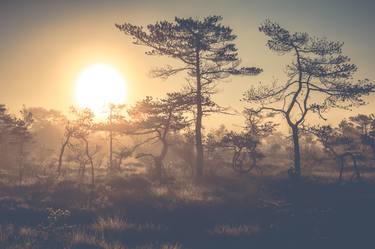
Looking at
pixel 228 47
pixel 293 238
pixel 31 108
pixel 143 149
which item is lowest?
pixel 293 238

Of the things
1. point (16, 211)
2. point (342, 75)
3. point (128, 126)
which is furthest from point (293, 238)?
point (128, 126)

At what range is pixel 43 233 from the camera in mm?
10695

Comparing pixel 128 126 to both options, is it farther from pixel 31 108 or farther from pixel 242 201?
pixel 31 108

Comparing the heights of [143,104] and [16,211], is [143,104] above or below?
above

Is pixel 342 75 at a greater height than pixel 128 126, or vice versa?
pixel 342 75

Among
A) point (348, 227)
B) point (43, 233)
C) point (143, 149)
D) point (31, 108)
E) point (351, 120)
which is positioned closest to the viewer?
point (43, 233)

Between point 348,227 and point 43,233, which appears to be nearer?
point 43,233

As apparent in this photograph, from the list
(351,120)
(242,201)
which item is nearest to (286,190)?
(242,201)

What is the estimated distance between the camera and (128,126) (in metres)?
27.1

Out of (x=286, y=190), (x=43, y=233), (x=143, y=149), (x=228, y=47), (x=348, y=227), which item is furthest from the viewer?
(x=143, y=149)

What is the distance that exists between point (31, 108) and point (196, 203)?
4109 inches

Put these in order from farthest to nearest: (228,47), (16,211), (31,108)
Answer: (31,108)
(228,47)
(16,211)

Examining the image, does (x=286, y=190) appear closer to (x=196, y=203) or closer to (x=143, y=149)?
(x=196, y=203)

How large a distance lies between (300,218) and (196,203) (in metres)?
5.19
